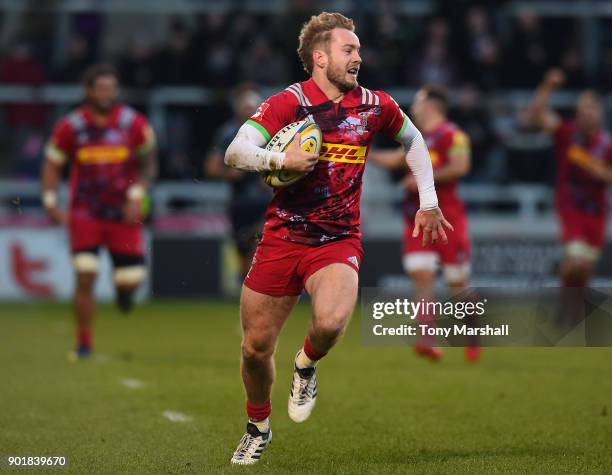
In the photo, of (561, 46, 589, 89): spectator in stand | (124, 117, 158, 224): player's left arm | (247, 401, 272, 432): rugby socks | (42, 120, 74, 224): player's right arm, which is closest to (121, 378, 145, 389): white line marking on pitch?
(124, 117, 158, 224): player's left arm

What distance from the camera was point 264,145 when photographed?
A: 19.7ft

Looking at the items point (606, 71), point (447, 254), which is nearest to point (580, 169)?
point (447, 254)

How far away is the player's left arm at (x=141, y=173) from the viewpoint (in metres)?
11.4

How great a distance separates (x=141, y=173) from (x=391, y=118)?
5.77 meters

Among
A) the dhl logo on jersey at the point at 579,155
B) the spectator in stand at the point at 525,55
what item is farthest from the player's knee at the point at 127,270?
the spectator in stand at the point at 525,55

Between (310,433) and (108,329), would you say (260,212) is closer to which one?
(108,329)

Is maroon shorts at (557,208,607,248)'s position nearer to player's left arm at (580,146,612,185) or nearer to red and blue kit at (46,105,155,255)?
player's left arm at (580,146,612,185)

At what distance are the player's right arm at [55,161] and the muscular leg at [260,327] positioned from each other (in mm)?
5600

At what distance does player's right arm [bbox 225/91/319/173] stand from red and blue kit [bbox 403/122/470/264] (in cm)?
511

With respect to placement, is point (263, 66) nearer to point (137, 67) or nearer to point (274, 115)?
point (137, 67)

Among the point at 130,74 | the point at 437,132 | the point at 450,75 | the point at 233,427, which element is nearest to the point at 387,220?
the point at 450,75

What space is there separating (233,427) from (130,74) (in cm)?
1250

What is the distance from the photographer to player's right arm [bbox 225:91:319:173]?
575cm

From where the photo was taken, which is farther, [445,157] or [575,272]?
[575,272]
